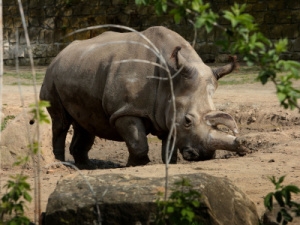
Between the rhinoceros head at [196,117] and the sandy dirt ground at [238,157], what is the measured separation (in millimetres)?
220

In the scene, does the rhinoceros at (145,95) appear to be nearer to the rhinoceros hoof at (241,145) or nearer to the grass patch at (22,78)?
the rhinoceros hoof at (241,145)

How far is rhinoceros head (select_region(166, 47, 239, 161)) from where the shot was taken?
8.87 metres

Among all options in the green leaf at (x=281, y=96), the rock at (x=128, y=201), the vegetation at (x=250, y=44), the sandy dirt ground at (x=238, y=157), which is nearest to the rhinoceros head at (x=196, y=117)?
the sandy dirt ground at (x=238, y=157)

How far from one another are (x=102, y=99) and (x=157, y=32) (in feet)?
3.48

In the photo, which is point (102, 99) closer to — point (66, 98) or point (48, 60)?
point (66, 98)

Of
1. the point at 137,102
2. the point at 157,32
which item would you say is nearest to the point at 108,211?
the point at 137,102

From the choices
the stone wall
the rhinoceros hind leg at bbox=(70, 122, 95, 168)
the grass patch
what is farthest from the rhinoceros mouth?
the stone wall

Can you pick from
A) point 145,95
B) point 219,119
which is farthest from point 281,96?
point 145,95

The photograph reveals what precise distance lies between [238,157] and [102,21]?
12294 millimetres

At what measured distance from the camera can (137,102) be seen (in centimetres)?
915

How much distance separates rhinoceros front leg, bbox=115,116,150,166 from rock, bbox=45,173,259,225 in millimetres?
3120

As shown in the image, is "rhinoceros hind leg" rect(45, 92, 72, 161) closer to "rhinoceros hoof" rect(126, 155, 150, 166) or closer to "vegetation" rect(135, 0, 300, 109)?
"rhinoceros hoof" rect(126, 155, 150, 166)

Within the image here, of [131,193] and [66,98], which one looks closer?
[131,193]

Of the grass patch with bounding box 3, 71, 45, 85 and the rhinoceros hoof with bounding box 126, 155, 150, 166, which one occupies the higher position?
the rhinoceros hoof with bounding box 126, 155, 150, 166
